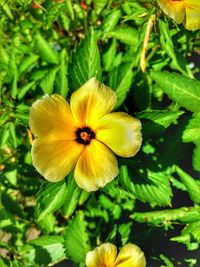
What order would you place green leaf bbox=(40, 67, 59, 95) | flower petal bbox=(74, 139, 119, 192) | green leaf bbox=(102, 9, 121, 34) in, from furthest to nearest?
green leaf bbox=(102, 9, 121, 34) < green leaf bbox=(40, 67, 59, 95) < flower petal bbox=(74, 139, 119, 192)

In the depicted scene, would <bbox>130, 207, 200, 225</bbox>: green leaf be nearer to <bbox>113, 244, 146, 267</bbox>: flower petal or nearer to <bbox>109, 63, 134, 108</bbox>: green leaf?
<bbox>113, 244, 146, 267</bbox>: flower petal

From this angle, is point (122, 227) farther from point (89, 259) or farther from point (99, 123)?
point (99, 123)

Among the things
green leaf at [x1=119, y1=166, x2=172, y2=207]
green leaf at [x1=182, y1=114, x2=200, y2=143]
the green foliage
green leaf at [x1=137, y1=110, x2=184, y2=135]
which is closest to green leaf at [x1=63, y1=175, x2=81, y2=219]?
the green foliage

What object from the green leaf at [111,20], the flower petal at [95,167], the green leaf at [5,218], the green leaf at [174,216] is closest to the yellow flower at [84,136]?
the flower petal at [95,167]

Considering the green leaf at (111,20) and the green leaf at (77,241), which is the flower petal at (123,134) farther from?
the green leaf at (111,20)

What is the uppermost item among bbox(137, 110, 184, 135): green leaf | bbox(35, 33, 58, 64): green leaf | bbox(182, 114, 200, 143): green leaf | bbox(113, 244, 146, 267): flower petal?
bbox(35, 33, 58, 64): green leaf

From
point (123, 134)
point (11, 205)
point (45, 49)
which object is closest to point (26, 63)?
point (45, 49)

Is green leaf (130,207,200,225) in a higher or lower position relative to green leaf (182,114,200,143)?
lower
